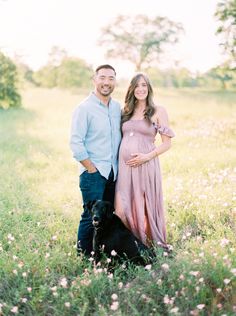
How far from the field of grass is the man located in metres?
0.81

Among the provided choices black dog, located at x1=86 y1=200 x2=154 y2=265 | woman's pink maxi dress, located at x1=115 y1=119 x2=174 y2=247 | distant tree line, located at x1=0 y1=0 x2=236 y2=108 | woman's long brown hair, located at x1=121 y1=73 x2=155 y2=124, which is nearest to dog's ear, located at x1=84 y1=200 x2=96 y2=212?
black dog, located at x1=86 y1=200 x2=154 y2=265

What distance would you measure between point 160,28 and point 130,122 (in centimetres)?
5646

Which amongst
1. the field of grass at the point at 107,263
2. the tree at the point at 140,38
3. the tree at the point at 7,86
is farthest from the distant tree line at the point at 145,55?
the field of grass at the point at 107,263

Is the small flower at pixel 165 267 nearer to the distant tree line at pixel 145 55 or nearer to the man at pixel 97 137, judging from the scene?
the man at pixel 97 137

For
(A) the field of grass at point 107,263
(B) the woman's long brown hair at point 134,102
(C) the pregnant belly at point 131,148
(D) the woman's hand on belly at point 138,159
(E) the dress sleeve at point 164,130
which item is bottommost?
(A) the field of grass at point 107,263

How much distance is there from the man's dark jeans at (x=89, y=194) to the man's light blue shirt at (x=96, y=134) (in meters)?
0.10

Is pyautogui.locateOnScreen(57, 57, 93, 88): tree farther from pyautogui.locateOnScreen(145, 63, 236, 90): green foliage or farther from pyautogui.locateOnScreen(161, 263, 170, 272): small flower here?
pyautogui.locateOnScreen(161, 263, 170, 272): small flower

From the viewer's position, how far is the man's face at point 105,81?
5.73 m

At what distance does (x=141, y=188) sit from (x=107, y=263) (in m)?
0.97

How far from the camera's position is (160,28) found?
6025 centimetres

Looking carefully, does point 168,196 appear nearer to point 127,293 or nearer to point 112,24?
point 127,293

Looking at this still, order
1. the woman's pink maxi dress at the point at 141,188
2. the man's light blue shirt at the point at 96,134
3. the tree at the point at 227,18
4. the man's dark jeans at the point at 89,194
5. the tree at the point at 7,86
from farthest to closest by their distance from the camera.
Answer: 1. the tree at the point at 7,86
2. the tree at the point at 227,18
3. the woman's pink maxi dress at the point at 141,188
4. the man's dark jeans at the point at 89,194
5. the man's light blue shirt at the point at 96,134

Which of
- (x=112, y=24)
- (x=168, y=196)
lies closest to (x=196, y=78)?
(x=112, y=24)

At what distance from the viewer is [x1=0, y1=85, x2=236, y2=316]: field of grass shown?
4.61 m
